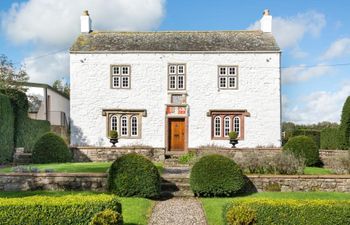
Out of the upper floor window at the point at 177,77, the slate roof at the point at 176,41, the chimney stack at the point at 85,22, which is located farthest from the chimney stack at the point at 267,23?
the chimney stack at the point at 85,22

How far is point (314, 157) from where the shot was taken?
2166 cm

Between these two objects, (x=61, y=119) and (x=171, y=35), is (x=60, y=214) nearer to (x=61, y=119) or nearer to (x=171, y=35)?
(x=171, y=35)

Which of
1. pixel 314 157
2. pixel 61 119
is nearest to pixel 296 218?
pixel 314 157

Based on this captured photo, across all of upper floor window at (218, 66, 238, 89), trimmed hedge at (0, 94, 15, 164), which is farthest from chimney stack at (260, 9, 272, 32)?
trimmed hedge at (0, 94, 15, 164)

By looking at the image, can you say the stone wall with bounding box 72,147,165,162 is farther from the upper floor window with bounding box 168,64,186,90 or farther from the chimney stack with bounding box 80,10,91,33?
the chimney stack with bounding box 80,10,91,33

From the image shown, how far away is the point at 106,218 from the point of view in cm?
852

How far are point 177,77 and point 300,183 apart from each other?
52.1 ft

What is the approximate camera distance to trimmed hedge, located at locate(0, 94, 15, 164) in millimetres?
22467

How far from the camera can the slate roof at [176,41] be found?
28891 mm

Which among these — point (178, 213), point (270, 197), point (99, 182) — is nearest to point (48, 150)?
point (99, 182)

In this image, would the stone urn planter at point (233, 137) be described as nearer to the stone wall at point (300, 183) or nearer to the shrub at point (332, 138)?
the shrub at point (332, 138)

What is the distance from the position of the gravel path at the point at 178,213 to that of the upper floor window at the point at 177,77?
16.0 m

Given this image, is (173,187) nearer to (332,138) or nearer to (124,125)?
(124,125)

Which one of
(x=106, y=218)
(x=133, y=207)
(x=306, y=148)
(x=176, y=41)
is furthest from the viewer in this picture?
(x=176, y=41)
